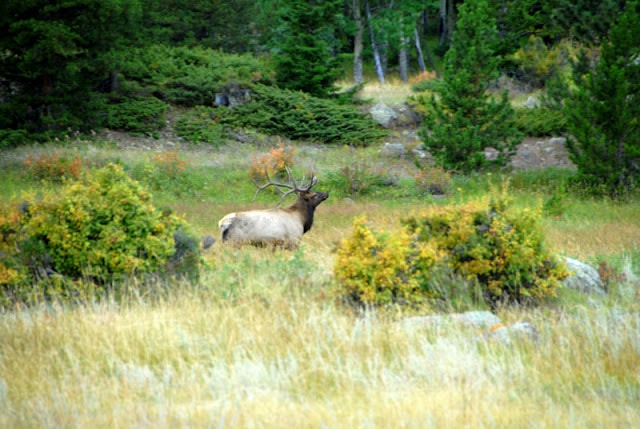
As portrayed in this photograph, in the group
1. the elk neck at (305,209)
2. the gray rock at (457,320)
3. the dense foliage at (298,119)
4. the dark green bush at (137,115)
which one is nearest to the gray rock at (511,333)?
the gray rock at (457,320)

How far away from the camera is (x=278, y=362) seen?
596 cm

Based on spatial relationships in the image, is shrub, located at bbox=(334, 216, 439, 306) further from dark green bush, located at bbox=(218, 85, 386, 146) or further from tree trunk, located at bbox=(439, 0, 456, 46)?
tree trunk, located at bbox=(439, 0, 456, 46)

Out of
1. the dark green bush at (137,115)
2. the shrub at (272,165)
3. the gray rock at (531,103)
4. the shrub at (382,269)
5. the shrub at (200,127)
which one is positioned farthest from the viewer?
the gray rock at (531,103)

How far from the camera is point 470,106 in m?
20.1

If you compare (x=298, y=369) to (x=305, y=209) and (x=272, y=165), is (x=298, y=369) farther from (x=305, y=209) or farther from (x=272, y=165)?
(x=272, y=165)

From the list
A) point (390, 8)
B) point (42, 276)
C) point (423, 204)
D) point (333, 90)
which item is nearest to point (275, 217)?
point (42, 276)

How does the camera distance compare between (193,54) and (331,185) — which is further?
(193,54)

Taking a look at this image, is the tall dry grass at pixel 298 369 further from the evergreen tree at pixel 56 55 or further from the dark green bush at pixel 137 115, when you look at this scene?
the dark green bush at pixel 137 115

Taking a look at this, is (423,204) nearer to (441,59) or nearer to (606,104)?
(606,104)

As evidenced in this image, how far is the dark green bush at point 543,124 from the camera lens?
25.8 m

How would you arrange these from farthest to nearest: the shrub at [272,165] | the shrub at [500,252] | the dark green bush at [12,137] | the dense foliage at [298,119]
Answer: the dense foliage at [298,119]
the dark green bush at [12,137]
the shrub at [272,165]
the shrub at [500,252]

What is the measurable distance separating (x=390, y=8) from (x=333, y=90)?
33.2ft

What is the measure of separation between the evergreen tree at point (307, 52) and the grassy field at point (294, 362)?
19742mm

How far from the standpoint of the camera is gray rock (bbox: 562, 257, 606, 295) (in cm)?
841
